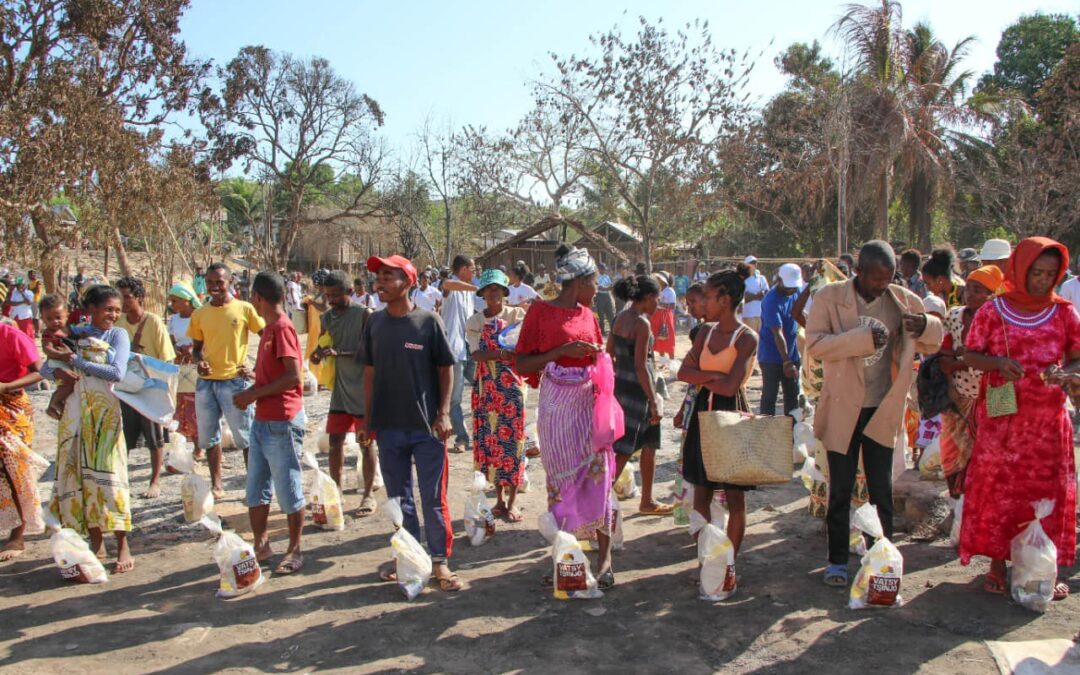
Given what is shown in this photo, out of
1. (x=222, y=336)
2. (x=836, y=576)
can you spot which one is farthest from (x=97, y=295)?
(x=836, y=576)

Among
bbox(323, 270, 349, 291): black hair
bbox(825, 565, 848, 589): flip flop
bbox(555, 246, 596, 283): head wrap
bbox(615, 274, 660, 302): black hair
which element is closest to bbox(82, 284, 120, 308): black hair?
bbox(323, 270, 349, 291): black hair

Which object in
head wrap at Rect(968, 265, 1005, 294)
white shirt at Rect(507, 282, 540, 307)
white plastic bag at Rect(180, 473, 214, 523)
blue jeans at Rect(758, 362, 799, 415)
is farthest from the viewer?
white shirt at Rect(507, 282, 540, 307)

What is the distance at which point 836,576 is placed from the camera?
445 centimetres

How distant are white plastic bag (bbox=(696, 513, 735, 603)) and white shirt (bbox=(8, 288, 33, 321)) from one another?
14.2 meters

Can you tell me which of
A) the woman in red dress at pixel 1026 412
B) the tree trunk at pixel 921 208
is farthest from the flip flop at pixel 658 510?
the tree trunk at pixel 921 208

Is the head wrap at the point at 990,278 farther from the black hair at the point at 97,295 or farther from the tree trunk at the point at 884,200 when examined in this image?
the tree trunk at the point at 884,200

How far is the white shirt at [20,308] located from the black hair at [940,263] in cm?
1450

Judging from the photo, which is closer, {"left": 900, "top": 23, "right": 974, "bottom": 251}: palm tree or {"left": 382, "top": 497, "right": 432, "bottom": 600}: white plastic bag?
{"left": 382, "top": 497, "right": 432, "bottom": 600}: white plastic bag

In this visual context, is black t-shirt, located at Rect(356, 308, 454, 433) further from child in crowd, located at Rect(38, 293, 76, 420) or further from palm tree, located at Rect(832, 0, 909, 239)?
palm tree, located at Rect(832, 0, 909, 239)

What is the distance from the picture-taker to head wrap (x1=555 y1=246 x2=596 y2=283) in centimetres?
439

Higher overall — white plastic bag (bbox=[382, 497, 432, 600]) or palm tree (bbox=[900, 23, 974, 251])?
palm tree (bbox=[900, 23, 974, 251])

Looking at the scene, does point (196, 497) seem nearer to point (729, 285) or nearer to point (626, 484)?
point (626, 484)

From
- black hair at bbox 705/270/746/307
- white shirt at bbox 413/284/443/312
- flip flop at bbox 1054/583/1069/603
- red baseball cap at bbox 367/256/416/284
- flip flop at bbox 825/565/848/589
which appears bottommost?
flip flop at bbox 1054/583/1069/603

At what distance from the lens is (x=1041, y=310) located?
4113mm
